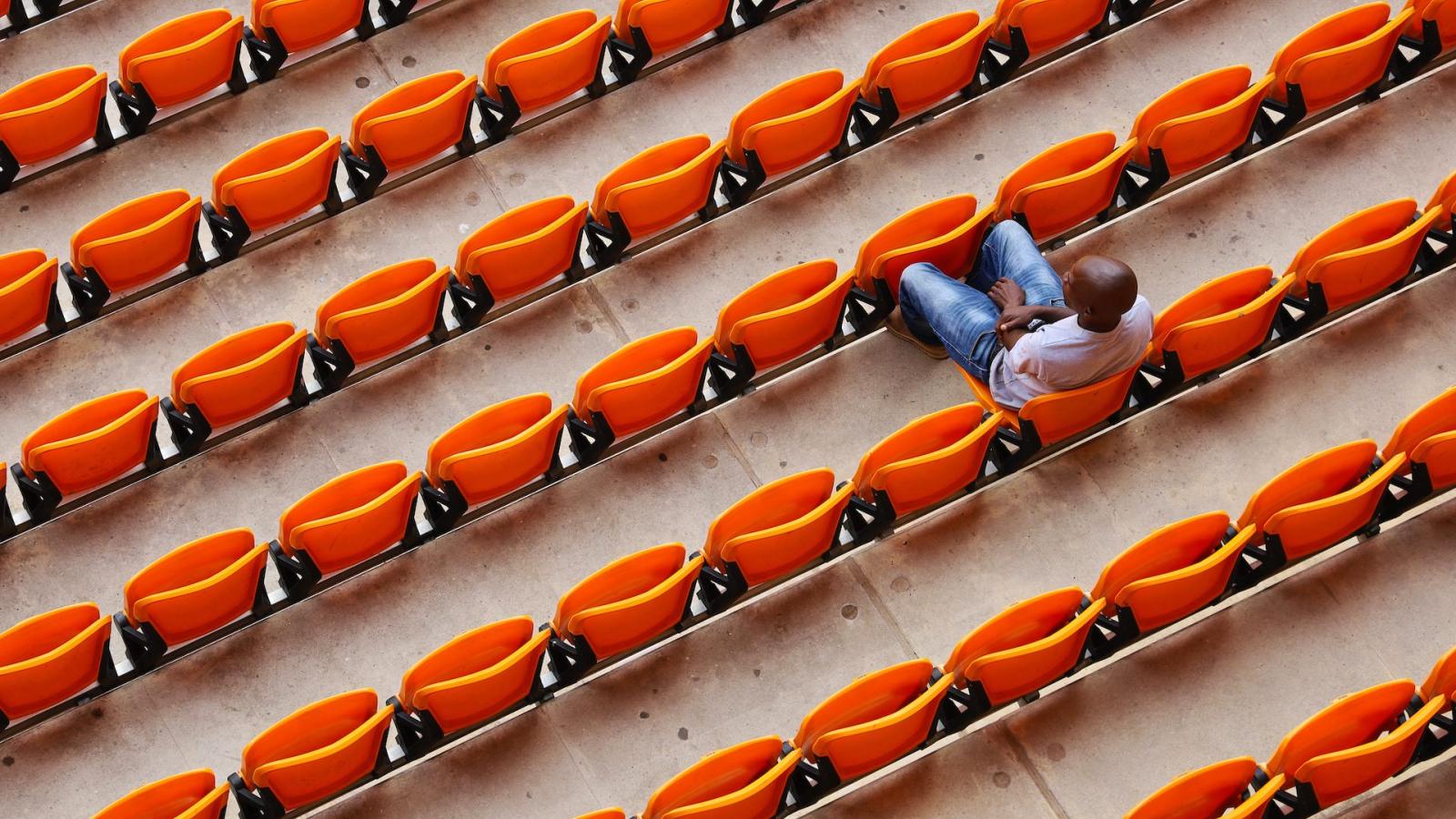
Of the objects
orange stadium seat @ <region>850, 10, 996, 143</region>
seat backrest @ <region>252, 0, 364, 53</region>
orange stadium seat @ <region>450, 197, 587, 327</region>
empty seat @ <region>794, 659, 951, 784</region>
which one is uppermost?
seat backrest @ <region>252, 0, 364, 53</region>

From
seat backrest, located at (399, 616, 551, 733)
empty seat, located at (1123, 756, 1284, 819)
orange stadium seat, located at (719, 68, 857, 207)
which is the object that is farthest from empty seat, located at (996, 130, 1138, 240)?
seat backrest, located at (399, 616, 551, 733)

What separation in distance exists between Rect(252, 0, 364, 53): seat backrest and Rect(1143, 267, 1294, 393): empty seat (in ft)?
7.48

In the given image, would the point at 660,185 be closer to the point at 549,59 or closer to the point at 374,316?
the point at 549,59

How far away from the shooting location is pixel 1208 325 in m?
4.60

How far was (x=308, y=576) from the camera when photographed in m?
4.43

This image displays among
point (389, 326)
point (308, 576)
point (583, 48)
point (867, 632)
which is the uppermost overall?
point (583, 48)

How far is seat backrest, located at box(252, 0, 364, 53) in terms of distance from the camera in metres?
5.15

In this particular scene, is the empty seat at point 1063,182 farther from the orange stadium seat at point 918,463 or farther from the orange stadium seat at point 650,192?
the orange stadium seat at point 650,192

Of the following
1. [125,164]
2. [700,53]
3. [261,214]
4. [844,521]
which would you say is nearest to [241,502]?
[261,214]

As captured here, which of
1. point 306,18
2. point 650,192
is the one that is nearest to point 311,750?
point 650,192

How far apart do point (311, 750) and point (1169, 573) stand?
6.12 feet

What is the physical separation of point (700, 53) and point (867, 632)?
5.94 ft

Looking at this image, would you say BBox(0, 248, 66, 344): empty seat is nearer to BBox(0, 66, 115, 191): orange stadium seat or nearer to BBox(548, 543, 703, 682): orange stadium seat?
BBox(0, 66, 115, 191): orange stadium seat

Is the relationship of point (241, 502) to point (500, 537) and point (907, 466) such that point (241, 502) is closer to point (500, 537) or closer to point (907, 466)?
point (500, 537)
